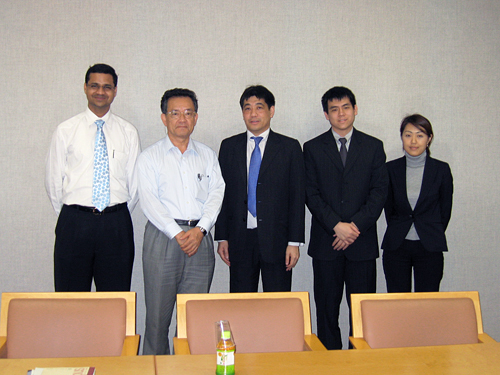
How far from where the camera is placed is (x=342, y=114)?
3234 mm

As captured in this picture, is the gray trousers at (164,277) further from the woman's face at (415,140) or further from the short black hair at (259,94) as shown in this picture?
the woman's face at (415,140)

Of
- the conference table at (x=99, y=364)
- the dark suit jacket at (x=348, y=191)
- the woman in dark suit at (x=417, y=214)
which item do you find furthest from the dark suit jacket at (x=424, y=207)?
the conference table at (x=99, y=364)

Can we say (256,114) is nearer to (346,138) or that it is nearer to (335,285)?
(346,138)

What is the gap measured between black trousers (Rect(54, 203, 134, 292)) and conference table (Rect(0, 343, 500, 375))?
57.4 inches

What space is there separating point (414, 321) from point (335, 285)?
1.23 meters

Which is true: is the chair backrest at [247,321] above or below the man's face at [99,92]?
below

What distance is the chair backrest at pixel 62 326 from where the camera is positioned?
1818 mm

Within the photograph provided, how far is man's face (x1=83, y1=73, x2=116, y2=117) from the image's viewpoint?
10.0 feet

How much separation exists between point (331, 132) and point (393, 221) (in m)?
0.82

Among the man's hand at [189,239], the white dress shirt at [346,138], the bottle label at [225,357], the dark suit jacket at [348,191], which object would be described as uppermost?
the white dress shirt at [346,138]

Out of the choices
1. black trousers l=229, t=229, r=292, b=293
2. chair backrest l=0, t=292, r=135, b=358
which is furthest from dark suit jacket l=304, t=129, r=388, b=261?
chair backrest l=0, t=292, r=135, b=358

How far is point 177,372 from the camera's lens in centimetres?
142

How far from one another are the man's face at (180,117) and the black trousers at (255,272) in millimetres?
818

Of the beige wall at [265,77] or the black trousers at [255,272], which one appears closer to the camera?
the black trousers at [255,272]
